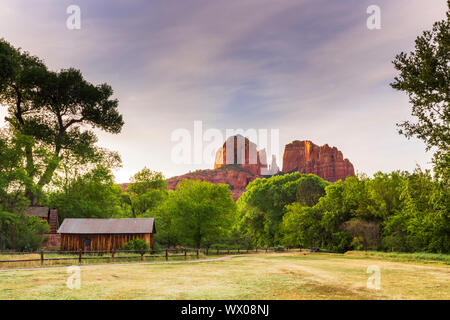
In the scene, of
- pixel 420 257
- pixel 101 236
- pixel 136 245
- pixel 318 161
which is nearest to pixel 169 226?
pixel 101 236

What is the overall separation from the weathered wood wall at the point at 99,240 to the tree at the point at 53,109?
288 inches

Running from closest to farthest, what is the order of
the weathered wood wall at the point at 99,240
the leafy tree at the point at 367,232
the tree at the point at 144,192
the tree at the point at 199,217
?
the weathered wood wall at the point at 99,240, the leafy tree at the point at 367,232, the tree at the point at 199,217, the tree at the point at 144,192

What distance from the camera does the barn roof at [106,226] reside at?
117 ft

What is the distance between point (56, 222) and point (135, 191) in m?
28.1

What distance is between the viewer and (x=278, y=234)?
67688mm

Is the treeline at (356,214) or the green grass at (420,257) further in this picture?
the treeline at (356,214)

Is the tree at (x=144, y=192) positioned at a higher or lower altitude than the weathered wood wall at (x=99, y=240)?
higher

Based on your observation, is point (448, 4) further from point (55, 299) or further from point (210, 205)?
point (210, 205)

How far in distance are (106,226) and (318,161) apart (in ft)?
523

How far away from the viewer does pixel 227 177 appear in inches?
7047

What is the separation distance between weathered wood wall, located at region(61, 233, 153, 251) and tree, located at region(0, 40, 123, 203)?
7327 millimetres

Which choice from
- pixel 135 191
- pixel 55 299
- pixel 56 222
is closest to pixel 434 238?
pixel 55 299

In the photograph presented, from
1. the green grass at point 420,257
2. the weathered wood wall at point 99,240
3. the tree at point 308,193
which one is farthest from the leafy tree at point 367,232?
the weathered wood wall at point 99,240

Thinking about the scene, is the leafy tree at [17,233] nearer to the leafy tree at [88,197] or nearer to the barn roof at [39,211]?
the barn roof at [39,211]
